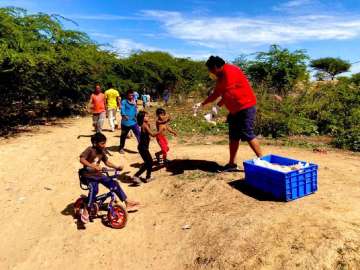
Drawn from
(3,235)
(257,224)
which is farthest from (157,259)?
(3,235)

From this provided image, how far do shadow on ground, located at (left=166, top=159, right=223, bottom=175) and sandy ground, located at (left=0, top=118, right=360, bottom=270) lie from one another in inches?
1.8

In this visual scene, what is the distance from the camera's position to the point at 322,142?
1093 cm

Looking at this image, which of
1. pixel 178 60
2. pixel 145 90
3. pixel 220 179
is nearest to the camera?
pixel 220 179

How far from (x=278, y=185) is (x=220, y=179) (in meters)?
1.49

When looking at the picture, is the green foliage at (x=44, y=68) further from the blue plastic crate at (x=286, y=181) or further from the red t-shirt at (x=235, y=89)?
the blue plastic crate at (x=286, y=181)

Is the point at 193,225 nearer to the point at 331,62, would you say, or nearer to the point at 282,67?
the point at 282,67

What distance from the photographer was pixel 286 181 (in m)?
5.67

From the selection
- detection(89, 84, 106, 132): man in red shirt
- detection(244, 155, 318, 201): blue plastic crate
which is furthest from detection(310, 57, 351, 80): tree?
detection(244, 155, 318, 201): blue plastic crate

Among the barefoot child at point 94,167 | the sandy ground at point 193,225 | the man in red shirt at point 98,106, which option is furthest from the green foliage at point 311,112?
the barefoot child at point 94,167

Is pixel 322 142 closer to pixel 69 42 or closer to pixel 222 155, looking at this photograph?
pixel 222 155

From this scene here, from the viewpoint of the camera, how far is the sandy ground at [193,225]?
4.69 metres

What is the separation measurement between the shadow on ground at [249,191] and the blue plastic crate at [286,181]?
92 mm

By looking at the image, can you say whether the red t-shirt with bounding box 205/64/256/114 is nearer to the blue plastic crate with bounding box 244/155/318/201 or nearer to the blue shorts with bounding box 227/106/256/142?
the blue shorts with bounding box 227/106/256/142

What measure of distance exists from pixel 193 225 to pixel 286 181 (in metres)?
1.53
